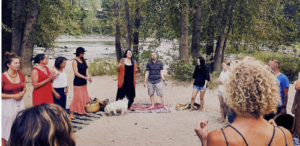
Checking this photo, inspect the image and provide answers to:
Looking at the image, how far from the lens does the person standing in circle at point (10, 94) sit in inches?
169

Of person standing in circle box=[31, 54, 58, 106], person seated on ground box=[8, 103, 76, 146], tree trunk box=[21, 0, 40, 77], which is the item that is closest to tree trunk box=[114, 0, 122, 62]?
tree trunk box=[21, 0, 40, 77]

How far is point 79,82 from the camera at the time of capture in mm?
6746

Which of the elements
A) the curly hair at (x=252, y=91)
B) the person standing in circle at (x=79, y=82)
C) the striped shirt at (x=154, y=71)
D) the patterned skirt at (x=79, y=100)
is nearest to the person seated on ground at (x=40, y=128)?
the curly hair at (x=252, y=91)

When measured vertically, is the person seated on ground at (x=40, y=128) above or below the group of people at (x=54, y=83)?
above

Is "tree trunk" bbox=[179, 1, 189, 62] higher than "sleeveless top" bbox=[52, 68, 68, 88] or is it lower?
higher

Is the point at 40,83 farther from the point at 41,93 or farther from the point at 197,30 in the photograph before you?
the point at 197,30

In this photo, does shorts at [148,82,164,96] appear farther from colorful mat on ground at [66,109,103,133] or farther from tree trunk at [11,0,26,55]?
tree trunk at [11,0,26,55]

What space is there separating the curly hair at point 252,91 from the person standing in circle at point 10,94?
12.8 ft

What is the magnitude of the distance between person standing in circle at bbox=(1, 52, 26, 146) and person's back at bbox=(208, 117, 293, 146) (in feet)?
12.5

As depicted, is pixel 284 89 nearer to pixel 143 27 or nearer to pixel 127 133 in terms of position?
pixel 127 133

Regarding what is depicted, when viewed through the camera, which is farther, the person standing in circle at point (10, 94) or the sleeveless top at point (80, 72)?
the sleeveless top at point (80, 72)

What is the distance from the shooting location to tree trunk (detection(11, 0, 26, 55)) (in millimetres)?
11469

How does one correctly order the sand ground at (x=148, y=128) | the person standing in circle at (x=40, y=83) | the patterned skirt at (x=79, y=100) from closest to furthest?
the person standing in circle at (x=40, y=83) < the sand ground at (x=148, y=128) < the patterned skirt at (x=79, y=100)

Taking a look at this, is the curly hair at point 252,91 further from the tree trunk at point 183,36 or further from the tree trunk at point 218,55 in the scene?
the tree trunk at point 218,55
